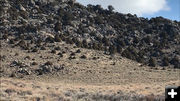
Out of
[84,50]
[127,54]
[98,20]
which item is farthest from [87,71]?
[98,20]

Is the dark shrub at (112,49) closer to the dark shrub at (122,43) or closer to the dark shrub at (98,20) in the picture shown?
the dark shrub at (122,43)

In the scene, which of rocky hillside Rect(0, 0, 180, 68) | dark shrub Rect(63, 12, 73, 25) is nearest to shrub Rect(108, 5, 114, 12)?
rocky hillside Rect(0, 0, 180, 68)

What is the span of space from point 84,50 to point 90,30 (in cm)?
1361

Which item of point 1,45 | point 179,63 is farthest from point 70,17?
point 179,63

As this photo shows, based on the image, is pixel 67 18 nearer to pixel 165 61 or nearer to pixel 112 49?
pixel 112 49

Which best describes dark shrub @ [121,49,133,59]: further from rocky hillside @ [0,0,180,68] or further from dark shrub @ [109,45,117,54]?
dark shrub @ [109,45,117,54]

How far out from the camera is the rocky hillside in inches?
2371

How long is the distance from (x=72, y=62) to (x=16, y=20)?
2167cm

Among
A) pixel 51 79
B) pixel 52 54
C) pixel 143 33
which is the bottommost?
pixel 51 79

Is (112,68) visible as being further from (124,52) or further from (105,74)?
(124,52)

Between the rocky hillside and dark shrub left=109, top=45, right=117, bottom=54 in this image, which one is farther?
dark shrub left=109, top=45, right=117, bottom=54

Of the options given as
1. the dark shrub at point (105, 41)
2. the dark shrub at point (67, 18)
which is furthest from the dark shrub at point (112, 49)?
the dark shrub at point (67, 18)

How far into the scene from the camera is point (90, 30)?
70688mm

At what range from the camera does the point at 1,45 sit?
5312 centimetres
